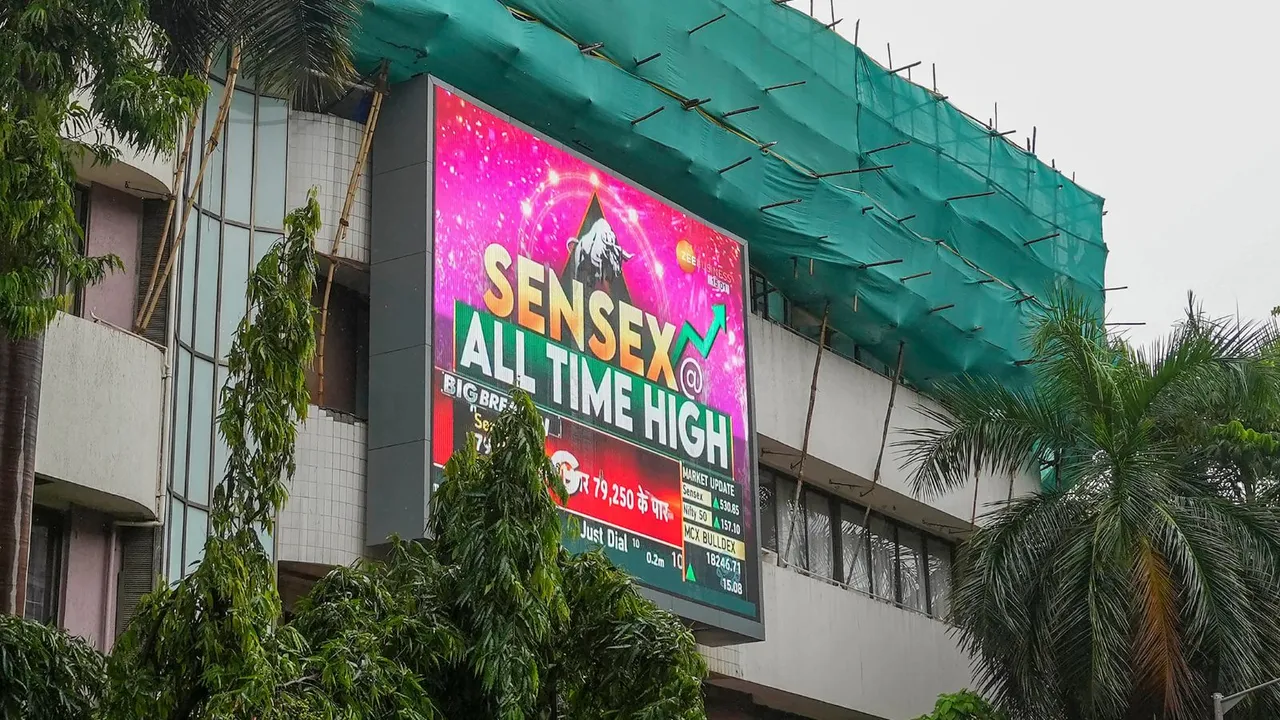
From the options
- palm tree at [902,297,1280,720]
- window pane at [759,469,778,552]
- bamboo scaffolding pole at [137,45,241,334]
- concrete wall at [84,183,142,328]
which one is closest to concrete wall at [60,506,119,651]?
bamboo scaffolding pole at [137,45,241,334]

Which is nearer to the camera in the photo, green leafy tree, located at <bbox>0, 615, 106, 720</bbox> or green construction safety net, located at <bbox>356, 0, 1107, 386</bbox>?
green leafy tree, located at <bbox>0, 615, 106, 720</bbox>

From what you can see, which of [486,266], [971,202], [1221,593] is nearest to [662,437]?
[486,266]

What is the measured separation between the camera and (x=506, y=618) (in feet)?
41.7

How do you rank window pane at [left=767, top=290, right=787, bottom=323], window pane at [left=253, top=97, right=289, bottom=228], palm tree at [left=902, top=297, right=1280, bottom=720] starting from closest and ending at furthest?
window pane at [left=253, top=97, right=289, bottom=228] → palm tree at [left=902, top=297, right=1280, bottom=720] → window pane at [left=767, top=290, right=787, bottom=323]

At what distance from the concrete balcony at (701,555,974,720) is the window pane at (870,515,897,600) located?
1030 mm

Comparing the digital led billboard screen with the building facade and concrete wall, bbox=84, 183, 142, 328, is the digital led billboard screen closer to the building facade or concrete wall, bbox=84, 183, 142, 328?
the building facade

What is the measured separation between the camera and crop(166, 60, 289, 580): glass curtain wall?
65.5ft

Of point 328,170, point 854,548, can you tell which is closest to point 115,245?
point 328,170

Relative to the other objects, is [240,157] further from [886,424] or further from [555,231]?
[886,424]

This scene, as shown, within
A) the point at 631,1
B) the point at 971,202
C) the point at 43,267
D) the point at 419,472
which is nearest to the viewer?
the point at 43,267

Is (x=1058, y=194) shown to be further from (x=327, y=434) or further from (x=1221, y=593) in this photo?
(x=327, y=434)

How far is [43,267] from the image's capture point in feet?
41.6

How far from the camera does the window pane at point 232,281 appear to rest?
20797 mm

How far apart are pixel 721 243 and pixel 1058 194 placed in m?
11.4
